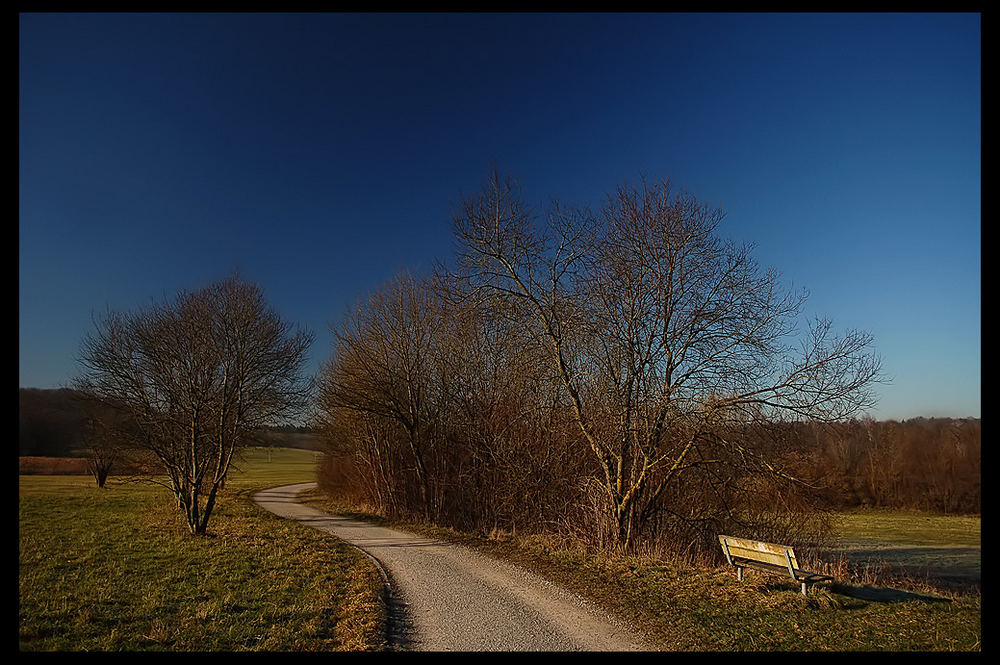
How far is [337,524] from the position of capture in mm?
18438

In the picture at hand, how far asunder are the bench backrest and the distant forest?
2.94 meters

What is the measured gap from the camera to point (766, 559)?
25.7 ft

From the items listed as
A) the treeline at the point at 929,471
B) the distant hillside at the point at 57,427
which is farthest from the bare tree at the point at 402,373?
the treeline at the point at 929,471

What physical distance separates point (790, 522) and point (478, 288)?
9239mm

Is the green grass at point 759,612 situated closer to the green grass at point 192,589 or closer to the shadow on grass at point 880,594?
the shadow on grass at point 880,594

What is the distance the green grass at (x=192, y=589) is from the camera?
6.09m

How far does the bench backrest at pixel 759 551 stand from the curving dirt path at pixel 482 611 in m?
2.88

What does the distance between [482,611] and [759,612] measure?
12.1 ft

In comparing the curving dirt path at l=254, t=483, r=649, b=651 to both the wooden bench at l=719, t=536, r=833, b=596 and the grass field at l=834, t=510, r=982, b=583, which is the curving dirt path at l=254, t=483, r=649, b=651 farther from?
the grass field at l=834, t=510, r=982, b=583

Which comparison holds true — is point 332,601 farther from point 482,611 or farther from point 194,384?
point 194,384

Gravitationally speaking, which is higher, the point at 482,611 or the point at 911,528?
the point at 482,611

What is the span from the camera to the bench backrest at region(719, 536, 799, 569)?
7527mm

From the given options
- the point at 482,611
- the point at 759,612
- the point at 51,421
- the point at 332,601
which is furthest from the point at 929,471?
the point at 51,421
